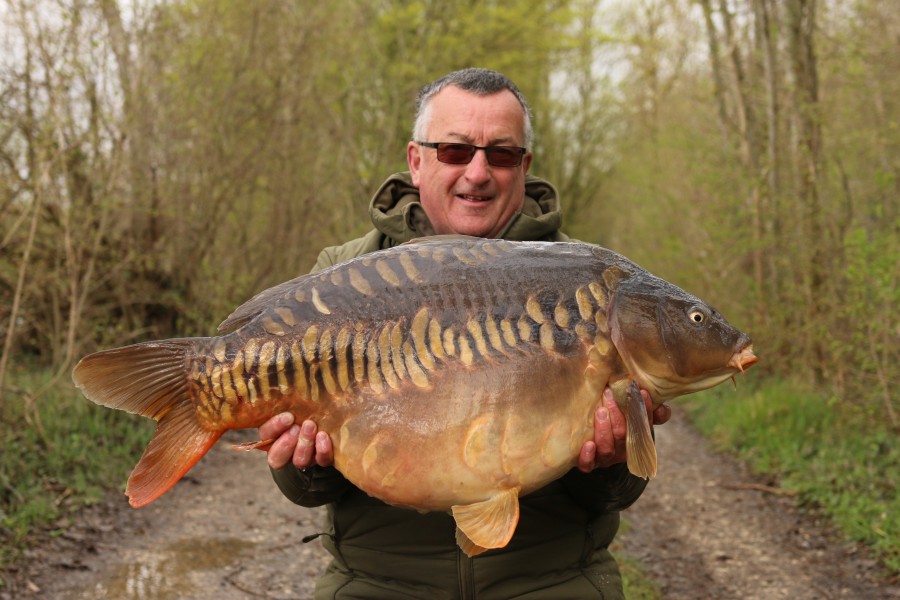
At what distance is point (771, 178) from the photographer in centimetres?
773

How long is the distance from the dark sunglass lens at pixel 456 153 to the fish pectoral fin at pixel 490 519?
1044 mm

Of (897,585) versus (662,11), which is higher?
(662,11)

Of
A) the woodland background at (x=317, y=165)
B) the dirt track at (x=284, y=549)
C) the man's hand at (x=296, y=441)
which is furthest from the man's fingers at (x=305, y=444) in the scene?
the woodland background at (x=317, y=165)

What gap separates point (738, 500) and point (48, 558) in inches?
152

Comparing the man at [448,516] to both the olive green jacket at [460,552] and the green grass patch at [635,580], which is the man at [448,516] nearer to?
the olive green jacket at [460,552]

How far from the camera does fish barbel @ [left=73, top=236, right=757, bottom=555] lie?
1.73 m

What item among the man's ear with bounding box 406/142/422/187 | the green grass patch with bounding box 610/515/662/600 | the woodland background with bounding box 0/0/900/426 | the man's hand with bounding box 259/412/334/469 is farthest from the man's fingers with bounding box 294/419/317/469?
the woodland background with bounding box 0/0/900/426

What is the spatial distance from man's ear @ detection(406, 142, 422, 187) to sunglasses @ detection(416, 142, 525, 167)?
13 centimetres

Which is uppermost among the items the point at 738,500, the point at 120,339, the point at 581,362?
the point at 581,362

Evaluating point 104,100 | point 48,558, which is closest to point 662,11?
point 104,100

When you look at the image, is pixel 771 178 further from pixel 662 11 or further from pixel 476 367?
pixel 662 11

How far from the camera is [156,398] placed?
180 cm

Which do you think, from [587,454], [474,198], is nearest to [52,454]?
[474,198]

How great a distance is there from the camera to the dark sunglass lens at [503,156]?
95.8 inches
